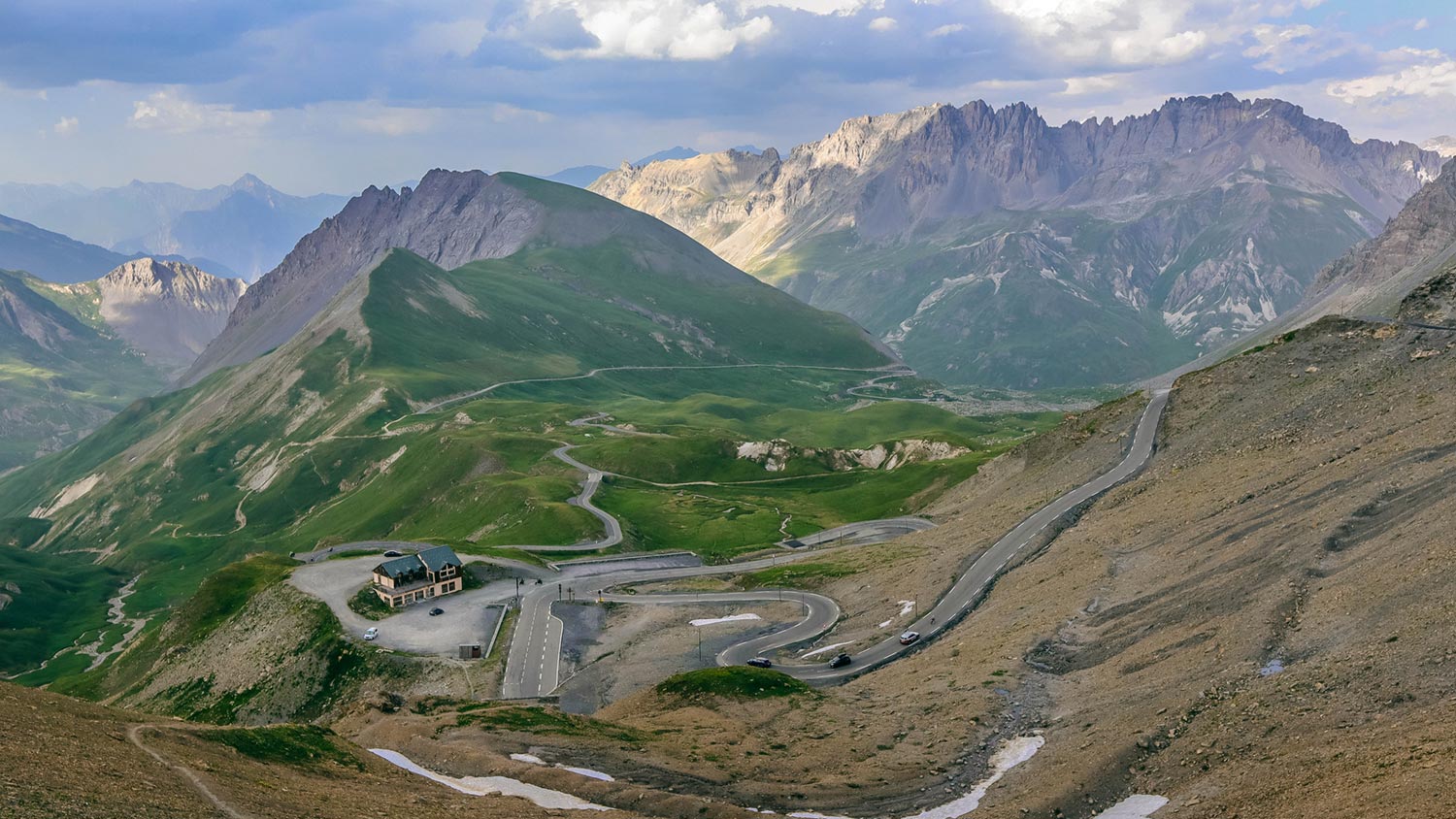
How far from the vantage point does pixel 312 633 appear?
10150cm

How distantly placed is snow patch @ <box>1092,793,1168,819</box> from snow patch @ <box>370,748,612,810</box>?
24.4 meters

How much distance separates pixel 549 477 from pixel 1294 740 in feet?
524

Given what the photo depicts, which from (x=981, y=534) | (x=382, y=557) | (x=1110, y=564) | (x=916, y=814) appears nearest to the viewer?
(x=916, y=814)

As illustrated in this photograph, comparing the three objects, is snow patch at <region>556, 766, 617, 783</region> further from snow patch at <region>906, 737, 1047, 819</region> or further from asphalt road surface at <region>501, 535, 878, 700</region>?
asphalt road surface at <region>501, 535, 878, 700</region>

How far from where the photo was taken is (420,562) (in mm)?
113125

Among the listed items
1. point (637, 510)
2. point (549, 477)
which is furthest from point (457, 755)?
point (549, 477)

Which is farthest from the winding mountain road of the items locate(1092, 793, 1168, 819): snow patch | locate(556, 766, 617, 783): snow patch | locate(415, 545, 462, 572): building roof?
locate(1092, 793, 1168, 819): snow patch

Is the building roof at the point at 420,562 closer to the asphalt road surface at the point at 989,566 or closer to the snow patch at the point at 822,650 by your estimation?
the asphalt road surface at the point at 989,566

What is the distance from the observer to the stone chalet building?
358ft

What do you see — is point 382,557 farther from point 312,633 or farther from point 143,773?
point 143,773

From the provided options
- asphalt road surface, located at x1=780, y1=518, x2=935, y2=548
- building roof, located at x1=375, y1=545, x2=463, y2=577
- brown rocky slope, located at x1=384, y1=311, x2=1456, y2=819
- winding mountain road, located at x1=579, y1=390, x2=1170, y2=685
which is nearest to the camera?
brown rocky slope, located at x1=384, y1=311, x2=1456, y2=819

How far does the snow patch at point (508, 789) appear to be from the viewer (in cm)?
4950

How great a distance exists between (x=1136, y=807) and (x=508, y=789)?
31617mm

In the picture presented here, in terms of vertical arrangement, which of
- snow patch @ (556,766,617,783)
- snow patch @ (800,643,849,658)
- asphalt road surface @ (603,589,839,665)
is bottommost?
asphalt road surface @ (603,589,839,665)
